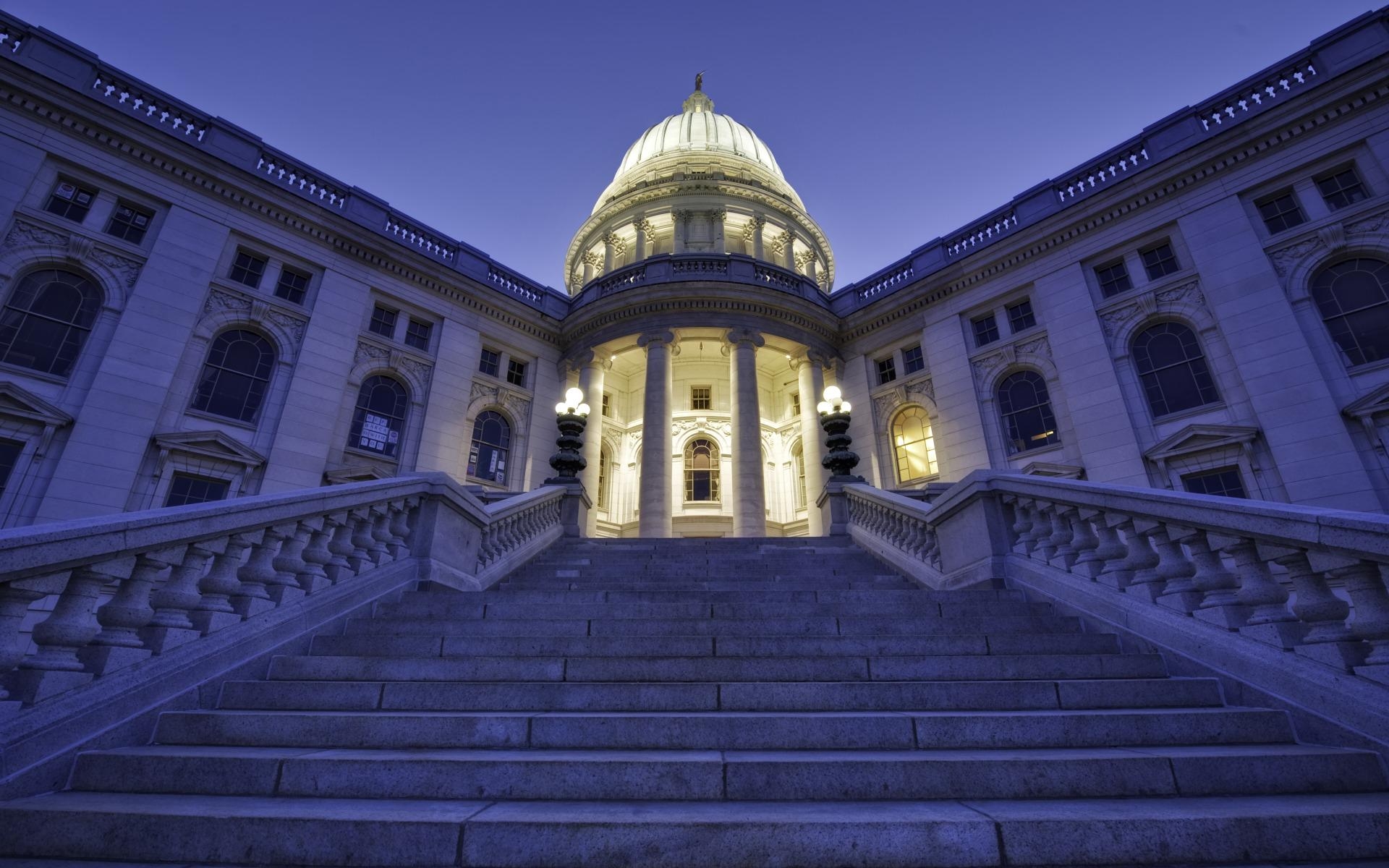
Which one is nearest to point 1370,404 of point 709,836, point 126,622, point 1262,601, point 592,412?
point 1262,601

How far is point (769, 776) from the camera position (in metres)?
3.04

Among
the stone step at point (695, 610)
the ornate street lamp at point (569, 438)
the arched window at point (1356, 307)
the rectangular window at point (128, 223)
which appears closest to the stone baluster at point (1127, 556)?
the stone step at point (695, 610)

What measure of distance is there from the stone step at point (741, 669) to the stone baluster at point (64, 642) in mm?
1316

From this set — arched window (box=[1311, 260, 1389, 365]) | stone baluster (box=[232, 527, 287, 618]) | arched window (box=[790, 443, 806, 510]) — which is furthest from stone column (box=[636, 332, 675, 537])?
arched window (box=[1311, 260, 1389, 365])

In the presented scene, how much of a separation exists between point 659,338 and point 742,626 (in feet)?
55.9

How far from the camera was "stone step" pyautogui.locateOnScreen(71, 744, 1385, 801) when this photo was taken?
302cm

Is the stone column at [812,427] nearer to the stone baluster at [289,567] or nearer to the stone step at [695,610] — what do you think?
the stone step at [695,610]

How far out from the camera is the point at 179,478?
48.9 feet

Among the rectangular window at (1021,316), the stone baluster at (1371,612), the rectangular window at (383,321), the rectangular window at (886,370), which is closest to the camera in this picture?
the stone baluster at (1371,612)

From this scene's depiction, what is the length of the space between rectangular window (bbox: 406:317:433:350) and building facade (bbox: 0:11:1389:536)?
0.57ft

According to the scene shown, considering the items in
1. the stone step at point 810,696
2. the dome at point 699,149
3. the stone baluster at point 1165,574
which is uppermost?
the dome at point 699,149

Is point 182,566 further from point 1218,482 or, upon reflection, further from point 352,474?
point 1218,482

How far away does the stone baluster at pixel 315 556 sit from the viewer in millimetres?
5684

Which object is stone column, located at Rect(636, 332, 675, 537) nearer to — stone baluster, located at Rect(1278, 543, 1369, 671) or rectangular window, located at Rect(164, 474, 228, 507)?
rectangular window, located at Rect(164, 474, 228, 507)
